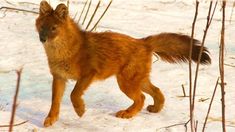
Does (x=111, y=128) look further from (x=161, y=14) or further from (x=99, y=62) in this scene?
(x=161, y=14)

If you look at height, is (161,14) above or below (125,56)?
below

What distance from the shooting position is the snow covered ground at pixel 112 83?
4891mm

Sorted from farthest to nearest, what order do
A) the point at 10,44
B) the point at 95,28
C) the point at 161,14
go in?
the point at 161,14 → the point at 95,28 → the point at 10,44

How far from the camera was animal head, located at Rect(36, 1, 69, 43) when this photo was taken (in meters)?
4.79

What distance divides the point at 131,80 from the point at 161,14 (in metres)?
3.96

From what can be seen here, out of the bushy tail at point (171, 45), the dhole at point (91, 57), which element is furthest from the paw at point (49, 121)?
the bushy tail at point (171, 45)

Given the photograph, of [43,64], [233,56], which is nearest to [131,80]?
[43,64]

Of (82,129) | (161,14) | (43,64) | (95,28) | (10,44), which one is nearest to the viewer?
(82,129)

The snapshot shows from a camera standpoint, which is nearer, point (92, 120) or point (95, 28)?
point (92, 120)

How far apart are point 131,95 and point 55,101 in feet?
2.18

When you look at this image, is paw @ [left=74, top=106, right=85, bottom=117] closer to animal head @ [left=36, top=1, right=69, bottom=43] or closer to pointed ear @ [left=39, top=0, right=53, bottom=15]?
animal head @ [left=36, top=1, right=69, bottom=43]

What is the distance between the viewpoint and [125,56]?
16.5ft

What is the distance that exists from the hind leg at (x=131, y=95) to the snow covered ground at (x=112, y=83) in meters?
0.07

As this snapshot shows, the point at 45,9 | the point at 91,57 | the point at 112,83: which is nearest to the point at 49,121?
the point at 91,57
